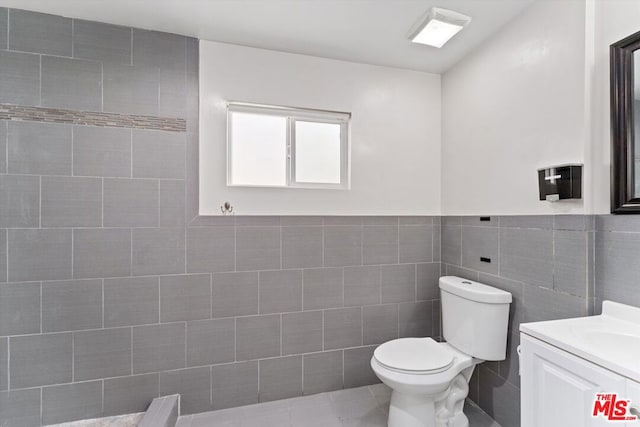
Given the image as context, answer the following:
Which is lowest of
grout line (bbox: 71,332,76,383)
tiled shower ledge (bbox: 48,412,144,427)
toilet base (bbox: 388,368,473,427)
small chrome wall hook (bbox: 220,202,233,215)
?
tiled shower ledge (bbox: 48,412,144,427)

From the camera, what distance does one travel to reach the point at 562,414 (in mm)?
1022

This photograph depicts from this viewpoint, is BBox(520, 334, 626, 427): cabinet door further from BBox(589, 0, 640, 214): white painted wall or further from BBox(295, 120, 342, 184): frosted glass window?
BBox(295, 120, 342, 184): frosted glass window

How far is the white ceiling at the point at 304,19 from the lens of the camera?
157 cm

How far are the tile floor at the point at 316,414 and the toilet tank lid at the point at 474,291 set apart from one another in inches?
30.8

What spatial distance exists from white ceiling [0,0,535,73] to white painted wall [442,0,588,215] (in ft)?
0.54

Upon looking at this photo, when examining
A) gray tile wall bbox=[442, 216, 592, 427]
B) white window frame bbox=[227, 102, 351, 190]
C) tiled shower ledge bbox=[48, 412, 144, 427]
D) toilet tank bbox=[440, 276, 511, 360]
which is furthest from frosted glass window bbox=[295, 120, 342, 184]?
tiled shower ledge bbox=[48, 412, 144, 427]

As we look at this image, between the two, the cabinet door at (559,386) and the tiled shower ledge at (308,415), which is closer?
the cabinet door at (559,386)

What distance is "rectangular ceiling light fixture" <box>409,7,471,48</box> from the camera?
1583 millimetres

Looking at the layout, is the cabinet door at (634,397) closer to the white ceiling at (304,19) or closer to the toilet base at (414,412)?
the toilet base at (414,412)

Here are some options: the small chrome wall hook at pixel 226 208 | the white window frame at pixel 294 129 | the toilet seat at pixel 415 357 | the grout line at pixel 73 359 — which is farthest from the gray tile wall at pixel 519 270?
the grout line at pixel 73 359

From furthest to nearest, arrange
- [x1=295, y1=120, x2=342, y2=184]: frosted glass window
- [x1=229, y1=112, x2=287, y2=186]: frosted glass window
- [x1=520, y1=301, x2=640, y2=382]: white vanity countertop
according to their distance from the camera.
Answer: [x1=295, y1=120, x2=342, y2=184]: frosted glass window, [x1=229, y1=112, x2=287, y2=186]: frosted glass window, [x1=520, y1=301, x2=640, y2=382]: white vanity countertop

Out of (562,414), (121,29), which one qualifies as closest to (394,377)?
(562,414)

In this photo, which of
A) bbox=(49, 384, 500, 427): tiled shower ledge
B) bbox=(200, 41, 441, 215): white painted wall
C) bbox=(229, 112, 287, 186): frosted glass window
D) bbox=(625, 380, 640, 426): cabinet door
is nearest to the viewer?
bbox=(625, 380, 640, 426): cabinet door

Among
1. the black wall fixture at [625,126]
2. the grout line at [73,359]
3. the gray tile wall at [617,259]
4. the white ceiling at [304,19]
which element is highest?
the white ceiling at [304,19]
